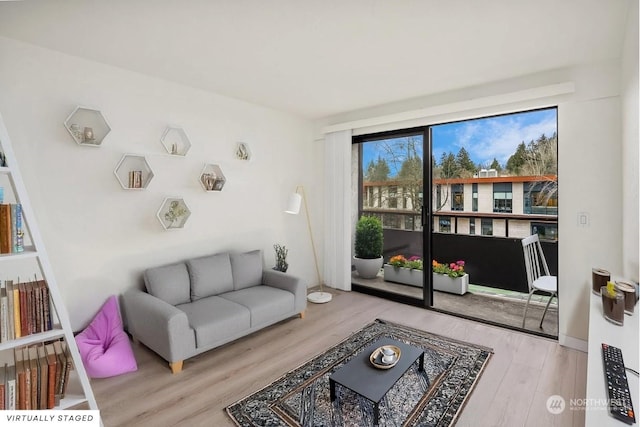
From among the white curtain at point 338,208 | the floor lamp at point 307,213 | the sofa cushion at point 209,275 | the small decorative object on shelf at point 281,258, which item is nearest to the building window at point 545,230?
the white curtain at point 338,208

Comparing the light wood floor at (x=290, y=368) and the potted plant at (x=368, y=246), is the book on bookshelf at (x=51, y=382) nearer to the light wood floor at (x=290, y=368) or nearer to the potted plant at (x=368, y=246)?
the light wood floor at (x=290, y=368)

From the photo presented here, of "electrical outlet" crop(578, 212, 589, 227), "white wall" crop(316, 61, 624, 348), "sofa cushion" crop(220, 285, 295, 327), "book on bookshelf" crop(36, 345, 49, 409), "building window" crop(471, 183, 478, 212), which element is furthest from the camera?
"building window" crop(471, 183, 478, 212)

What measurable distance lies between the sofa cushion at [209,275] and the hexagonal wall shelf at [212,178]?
0.78 meters

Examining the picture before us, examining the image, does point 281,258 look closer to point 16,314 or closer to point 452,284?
point 452,284

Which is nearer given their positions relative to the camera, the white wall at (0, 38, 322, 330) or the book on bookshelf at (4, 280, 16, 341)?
the book on bookshelf at (4, 280, 16, 341)

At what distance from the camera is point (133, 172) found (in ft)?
9.75

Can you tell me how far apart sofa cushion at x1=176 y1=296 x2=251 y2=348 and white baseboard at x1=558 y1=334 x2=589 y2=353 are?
117 inches

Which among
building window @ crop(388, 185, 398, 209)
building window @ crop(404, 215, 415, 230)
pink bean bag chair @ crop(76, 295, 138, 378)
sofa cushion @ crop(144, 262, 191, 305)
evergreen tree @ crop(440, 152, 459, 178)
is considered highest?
evergreen tree @ crop(440, 152, 459, 178)

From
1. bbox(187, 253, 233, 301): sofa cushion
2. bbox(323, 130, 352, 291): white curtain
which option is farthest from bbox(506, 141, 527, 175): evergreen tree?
bbox(187, 253, 233, 301): sofa cushion

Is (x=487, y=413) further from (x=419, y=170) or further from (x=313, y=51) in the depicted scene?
(x=313, y=51)

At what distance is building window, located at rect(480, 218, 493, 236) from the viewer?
188 inches

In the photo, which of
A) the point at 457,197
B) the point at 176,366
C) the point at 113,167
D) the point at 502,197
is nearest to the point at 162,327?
the point at 176,366

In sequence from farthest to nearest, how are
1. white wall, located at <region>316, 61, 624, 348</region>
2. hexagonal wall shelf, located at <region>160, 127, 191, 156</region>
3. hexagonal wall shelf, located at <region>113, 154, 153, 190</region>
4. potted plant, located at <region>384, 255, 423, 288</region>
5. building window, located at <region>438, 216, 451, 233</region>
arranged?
building window, located at <region>438, 216, 451, 233</region> < potted plant, located at <region>384, 255, 423, 288</region> < hexagonal wall shelf, located at <region>160, 127, 191, 156</region> < hexagonal wall shelf, located at <region>113, 154, 153, 190</region> < white wall, located at <region>316, 61, 624, 348</region>

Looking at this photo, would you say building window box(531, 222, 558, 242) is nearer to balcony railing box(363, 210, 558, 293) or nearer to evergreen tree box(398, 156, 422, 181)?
balcony railing box(363, 210, 558, 293)
